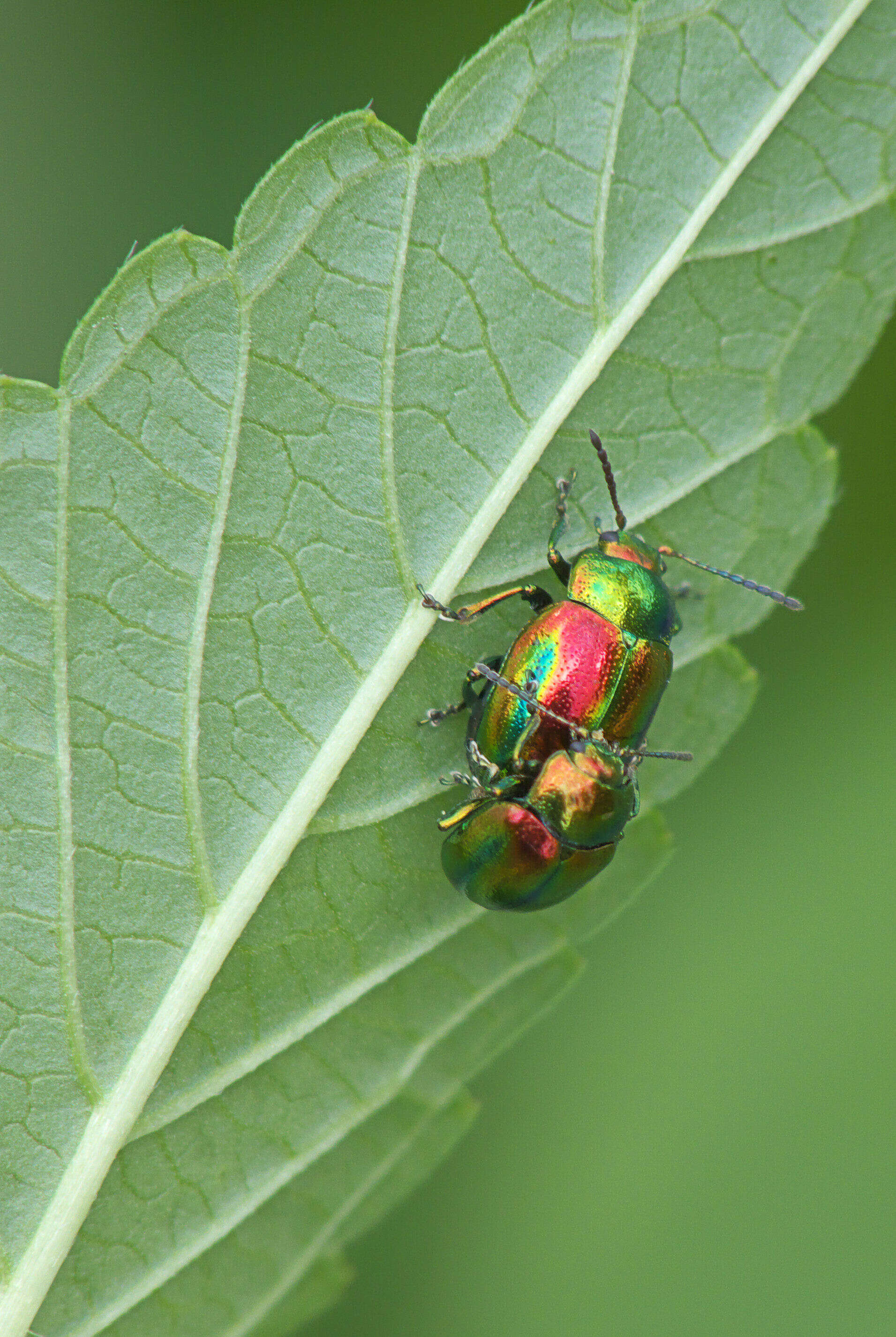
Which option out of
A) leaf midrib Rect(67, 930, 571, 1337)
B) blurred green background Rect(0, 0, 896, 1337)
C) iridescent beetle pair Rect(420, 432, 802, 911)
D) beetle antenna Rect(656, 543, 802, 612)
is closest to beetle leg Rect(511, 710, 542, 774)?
iridescent beetle pair Rect(420, 432, 802, 911)

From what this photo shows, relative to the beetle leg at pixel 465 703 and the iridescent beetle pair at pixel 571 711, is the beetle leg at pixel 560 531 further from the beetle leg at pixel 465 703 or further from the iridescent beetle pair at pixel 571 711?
the beetle leg at pixel 465 703

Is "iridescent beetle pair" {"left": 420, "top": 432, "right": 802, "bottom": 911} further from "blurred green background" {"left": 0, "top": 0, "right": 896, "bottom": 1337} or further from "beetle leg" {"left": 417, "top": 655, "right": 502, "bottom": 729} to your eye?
"blurred green background" {"left": 0, "top": 0, "right": 896, "bottom": 1337}

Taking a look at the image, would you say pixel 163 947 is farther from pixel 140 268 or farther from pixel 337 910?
pixel 140 268

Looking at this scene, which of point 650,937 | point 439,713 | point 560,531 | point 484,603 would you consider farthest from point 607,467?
point 650,937

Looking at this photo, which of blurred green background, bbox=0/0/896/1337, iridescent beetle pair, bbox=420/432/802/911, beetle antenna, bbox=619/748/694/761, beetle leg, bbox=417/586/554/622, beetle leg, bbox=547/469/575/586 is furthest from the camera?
blurred green background, bbox=0/0/896/1337

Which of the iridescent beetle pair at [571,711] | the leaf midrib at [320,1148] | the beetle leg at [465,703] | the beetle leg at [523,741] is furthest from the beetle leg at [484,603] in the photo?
the leaf midrib at [320,1148]
